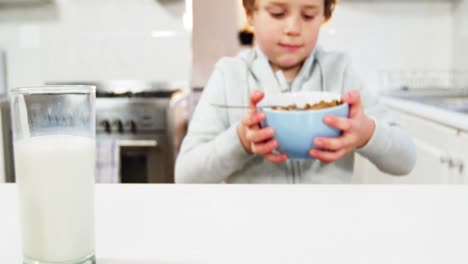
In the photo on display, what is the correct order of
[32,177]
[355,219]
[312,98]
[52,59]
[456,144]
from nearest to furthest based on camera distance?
[32,177], [355,219], [312,98], [456,144], [52,59]

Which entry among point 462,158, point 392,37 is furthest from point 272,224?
point 392,37

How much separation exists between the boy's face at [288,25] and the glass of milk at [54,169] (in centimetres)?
40

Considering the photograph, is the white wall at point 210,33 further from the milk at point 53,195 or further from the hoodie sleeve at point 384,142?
the milk at point 53,195

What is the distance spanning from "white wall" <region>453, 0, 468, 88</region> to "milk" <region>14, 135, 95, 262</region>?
1431mm

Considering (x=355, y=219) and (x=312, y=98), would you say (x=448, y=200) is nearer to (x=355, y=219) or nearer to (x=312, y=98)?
(x=355, y=219)

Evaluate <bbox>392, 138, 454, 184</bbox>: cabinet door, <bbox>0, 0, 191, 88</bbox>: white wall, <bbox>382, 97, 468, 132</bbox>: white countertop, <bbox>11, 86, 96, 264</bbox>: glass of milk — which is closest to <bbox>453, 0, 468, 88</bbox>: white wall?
<bbox>382, 97, 468, 132</bbox>: white countertop

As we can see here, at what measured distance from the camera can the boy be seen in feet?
1.97

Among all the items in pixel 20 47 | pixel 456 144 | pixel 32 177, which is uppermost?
pixel 20 47

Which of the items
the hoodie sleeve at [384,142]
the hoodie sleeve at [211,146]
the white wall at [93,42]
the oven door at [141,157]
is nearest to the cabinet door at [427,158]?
the hoodie sleeve at [384,142]

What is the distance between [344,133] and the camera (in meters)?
0.53

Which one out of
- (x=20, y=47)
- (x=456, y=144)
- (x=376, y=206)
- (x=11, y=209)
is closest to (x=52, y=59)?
(x=20, y=47)

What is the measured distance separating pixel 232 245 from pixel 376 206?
132 millimetres

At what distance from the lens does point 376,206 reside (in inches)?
15.3

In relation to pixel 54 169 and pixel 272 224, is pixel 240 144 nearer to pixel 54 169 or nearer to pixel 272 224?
pixel 272 224
